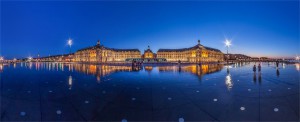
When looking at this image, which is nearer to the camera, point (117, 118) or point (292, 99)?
point (117, 118)

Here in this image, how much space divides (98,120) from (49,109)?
2.35 metres

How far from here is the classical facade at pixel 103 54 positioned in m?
129

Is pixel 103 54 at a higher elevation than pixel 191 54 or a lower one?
→ higher

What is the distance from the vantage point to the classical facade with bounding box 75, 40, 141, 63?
423 feet

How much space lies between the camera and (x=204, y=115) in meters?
6.01

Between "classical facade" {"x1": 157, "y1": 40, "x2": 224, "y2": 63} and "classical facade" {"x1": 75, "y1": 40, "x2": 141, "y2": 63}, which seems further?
"classical facade" {"x1": 157, "y1": 40, "x2": 224, "y2": 63}

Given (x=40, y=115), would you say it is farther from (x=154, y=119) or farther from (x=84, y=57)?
(x=84, y=57)

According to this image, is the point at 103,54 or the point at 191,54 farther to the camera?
the point at 191,54

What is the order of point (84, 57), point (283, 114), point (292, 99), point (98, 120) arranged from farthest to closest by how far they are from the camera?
point (84, 57)
point (292, 99)
point (283, 114)
point (98, 120)

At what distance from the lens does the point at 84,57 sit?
146 metres

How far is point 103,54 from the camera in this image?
130 metres

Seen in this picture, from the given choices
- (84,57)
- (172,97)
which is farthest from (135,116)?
(84,57)

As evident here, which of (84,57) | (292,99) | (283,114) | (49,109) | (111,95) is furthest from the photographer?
(84,57)

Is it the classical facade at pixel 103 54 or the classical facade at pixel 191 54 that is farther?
the classical facade at pixel 191 54
